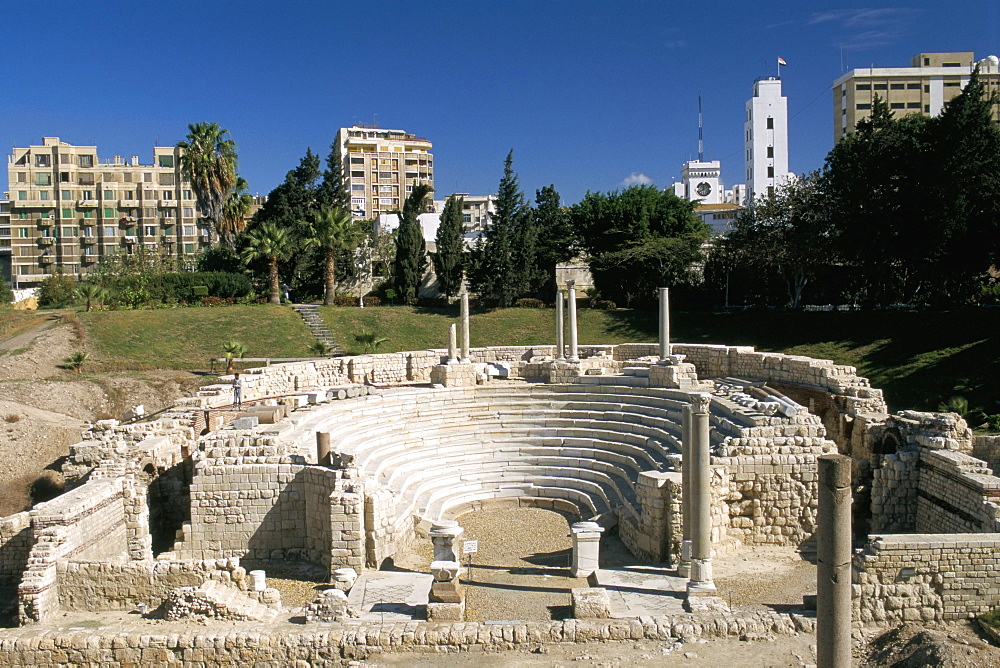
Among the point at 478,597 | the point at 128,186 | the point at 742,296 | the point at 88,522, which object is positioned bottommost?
the point at 478,597

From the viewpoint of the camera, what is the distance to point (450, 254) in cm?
4644

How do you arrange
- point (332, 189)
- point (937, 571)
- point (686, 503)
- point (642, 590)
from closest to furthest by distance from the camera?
point (937, 571) → point (642, 590) → point (686, 503) → point (332, 189)

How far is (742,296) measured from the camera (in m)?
44.1

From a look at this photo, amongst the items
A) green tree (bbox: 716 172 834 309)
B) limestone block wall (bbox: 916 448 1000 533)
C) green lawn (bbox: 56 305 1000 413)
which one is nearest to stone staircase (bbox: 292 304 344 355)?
green lawn (bbox: 56 305 1000 413)

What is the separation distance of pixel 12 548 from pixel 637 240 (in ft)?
116

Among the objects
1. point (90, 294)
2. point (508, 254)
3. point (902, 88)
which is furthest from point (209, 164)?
point (902, 88)

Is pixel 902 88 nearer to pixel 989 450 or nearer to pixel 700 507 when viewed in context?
pixel 989 450

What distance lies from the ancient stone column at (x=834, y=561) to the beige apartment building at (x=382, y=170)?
272 ft

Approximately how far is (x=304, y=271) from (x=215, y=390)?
2610 centimetres

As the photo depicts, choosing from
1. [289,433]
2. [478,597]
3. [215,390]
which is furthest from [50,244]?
[478,597]

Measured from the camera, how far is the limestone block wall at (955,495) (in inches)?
525

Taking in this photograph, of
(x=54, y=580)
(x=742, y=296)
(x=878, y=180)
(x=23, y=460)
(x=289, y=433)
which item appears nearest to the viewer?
(x=54, y=580)

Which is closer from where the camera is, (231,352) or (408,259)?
(231,352)

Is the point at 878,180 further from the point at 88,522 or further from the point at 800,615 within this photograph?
the point at 88,522
